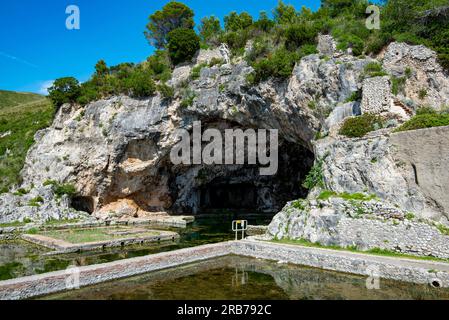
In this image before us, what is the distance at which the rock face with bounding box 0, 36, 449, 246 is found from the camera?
1568 centimetres

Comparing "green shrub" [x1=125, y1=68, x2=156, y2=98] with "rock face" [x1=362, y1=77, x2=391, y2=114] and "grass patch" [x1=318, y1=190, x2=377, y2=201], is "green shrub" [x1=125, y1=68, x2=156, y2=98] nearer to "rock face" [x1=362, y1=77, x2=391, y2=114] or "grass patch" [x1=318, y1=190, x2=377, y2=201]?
"rock face" [x1=362, y1=77, x2=391, y2=114]

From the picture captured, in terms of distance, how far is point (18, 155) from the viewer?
34.4m

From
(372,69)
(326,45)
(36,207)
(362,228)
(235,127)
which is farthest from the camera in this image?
(235,127)

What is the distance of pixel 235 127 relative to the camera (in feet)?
108

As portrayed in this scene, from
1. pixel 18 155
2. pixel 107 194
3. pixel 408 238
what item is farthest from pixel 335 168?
pixel 18 155

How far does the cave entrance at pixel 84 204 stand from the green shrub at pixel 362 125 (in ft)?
85.4

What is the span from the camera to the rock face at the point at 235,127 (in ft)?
51.4

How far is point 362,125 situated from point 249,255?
28.4 feet

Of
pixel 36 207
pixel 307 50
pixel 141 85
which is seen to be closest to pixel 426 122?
pixel 307 50

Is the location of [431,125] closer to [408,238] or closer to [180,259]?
[408,238]

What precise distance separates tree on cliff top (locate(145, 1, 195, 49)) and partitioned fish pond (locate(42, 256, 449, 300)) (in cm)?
3427

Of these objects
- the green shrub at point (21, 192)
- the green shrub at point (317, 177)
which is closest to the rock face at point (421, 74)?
the green shrub at point (317, 177)

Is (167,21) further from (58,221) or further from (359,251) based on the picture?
(359,251)

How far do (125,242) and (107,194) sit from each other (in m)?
16.4
